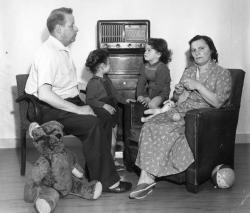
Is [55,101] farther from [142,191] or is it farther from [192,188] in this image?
[192,188]

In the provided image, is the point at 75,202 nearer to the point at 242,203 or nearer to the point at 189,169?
the point at 189,169

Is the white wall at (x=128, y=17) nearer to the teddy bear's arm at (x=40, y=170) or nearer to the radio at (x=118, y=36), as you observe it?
the radio at (x=118, y=36)

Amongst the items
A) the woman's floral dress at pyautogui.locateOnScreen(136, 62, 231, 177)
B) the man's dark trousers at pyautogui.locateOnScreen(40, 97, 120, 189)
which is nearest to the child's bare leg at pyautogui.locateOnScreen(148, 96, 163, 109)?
the woman's floral dress at pyautogui.locateOnScreen(136, 62, 231, 177)

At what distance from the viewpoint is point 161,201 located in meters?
3.04

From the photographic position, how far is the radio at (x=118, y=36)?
410 centimetres

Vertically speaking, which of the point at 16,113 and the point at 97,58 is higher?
the point at 97,58

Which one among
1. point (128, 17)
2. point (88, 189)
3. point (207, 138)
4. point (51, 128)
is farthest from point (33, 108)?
point (128, 17)

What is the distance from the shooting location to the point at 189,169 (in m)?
3.16

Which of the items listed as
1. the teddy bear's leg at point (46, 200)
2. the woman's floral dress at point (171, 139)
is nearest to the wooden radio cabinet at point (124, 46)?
the woman's floral dress at point (171, 139)

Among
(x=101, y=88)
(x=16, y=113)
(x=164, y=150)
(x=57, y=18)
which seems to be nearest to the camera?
(x=164, y=150)

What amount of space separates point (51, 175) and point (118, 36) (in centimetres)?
169

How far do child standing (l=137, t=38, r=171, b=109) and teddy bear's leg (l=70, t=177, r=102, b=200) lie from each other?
107 centimetres

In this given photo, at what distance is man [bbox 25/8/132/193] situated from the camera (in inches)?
124

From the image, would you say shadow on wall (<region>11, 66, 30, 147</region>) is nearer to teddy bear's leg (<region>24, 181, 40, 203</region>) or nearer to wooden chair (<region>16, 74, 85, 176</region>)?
wooden chair (<region>16, 74, 85, 176</region>)
